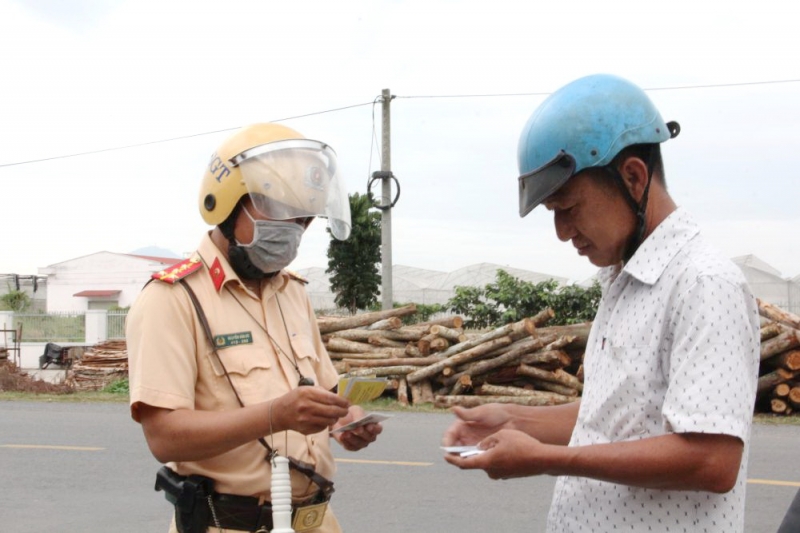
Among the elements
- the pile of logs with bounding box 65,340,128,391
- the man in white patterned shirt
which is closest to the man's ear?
the man in white patterned shirt

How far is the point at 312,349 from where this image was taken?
306cm

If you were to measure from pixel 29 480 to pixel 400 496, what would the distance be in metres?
3.62

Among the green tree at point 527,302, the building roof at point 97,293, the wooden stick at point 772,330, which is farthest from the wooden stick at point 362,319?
the building roof at point 97,293

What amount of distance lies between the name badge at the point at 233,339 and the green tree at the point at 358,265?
115ft

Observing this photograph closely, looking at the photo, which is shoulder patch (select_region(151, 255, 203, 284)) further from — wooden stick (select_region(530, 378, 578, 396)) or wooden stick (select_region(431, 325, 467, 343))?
wooden stick (select_region(431, 325, 467, 343))

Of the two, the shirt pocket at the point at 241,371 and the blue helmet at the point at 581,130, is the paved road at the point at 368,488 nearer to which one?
the shirt pocket at the point at 241,371

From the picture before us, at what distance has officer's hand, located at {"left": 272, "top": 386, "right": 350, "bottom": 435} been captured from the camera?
2508mm

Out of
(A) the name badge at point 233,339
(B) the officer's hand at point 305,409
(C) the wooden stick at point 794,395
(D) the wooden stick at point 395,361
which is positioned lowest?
(C) the wooden stick at point 794,395

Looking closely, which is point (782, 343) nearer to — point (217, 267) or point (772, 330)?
point (772, 330)

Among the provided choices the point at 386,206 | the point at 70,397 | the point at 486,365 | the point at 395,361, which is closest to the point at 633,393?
the point at 486,365

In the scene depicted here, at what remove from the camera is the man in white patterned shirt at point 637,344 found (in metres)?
1.91

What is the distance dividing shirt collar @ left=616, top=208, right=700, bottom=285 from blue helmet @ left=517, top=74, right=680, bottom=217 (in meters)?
0.20

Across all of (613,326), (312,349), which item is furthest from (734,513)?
(312,349)

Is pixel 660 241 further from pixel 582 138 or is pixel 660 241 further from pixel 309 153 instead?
pixel 309 153
